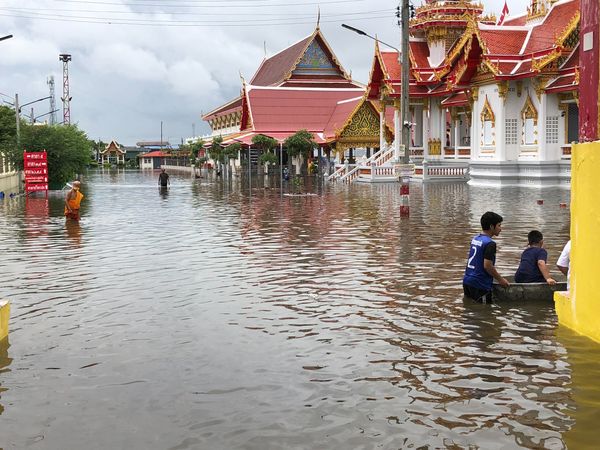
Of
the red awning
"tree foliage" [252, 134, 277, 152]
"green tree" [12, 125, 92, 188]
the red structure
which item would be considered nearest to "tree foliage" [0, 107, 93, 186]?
"green tree" [12, 125, 92, 188]

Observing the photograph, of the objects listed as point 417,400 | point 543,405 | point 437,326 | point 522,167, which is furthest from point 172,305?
point 522,167

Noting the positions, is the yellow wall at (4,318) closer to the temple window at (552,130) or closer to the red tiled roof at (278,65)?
the temple window at (552,130)

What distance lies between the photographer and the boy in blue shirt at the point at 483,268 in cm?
853

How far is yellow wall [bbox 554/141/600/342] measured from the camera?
22.9 feet

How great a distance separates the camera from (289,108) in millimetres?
61750

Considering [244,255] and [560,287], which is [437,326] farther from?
[244,255]

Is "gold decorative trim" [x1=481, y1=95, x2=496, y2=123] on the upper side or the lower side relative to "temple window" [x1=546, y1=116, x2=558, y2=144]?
upper

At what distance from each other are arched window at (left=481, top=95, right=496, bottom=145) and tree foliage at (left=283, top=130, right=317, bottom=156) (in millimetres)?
19369

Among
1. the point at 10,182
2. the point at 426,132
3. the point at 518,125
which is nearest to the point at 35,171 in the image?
the point at 10,182

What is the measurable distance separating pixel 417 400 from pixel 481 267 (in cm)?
342

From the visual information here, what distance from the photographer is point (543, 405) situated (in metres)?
5.30

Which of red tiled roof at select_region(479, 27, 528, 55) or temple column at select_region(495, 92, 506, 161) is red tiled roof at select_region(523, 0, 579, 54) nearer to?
red tiled roof at select_region(479, 27, 528, 55)

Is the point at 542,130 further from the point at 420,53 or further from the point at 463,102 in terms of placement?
the point at 420,53

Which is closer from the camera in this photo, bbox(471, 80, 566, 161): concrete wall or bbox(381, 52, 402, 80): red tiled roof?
bbox(471, 80, 566, 161): concrete wall
